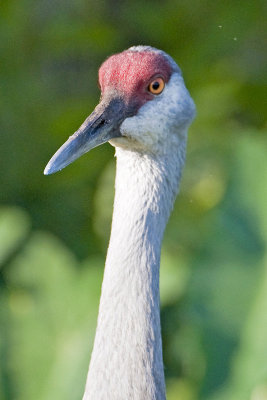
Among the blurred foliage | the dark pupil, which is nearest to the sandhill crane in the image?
the dark pupil

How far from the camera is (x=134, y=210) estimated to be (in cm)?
199

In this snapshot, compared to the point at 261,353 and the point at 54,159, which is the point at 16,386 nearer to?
the point at 261,353

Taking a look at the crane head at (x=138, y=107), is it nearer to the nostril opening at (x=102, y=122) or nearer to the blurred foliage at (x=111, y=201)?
the nostril opening at (x=102, y=122)

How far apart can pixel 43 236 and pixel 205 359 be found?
882 millimetres

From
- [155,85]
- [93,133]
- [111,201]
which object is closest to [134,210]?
[93,133]

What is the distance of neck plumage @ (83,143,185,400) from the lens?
6.42ft

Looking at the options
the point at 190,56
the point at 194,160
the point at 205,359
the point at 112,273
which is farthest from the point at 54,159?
the point at 190,56

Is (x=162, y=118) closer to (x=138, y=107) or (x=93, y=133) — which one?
(x=138, y=107)

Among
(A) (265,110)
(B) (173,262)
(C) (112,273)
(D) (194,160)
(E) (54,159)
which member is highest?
(A) (265,110)

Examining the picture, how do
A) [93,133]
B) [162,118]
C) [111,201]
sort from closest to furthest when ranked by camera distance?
[93,133] < [162,118] < [111,201]

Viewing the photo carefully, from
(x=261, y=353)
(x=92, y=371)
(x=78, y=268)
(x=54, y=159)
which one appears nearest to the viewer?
(x=54, y=159)

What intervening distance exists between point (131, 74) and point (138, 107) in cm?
8

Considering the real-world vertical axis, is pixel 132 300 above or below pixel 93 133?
below

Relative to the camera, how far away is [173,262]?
129 inches
